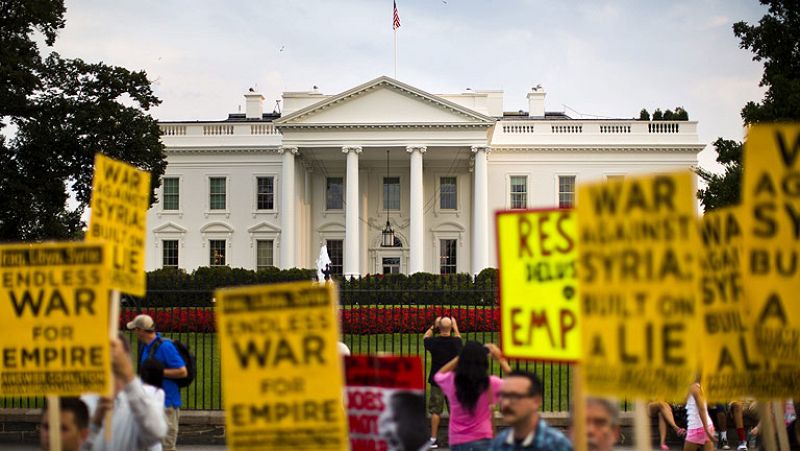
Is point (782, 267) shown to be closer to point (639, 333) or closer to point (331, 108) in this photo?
point (639, 333)

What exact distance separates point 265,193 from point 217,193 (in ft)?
8.88

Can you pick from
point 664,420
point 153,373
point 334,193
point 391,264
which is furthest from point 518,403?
point 334,193

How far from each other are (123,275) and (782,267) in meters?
3.67

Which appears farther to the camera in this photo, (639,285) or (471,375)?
(471,375)

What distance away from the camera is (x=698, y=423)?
926 cm

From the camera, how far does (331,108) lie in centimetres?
4578

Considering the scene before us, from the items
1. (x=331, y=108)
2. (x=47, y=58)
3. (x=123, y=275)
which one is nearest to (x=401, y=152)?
(x=331, y=108)

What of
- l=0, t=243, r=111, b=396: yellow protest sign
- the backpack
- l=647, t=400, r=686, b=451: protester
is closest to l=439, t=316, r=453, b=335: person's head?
the backpack

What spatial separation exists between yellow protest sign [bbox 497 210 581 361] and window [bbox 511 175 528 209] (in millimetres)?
45136

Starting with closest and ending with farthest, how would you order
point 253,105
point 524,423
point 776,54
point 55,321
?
point 524,423
point 55,321
point 776,54
point 253,105

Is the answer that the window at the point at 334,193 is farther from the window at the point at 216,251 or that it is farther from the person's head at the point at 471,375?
the person's head at the point at 471,375

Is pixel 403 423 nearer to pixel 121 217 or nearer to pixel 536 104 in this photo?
pixel 121 217

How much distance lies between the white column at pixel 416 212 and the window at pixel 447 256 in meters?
4.76

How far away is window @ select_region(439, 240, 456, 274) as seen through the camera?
49875 mm
